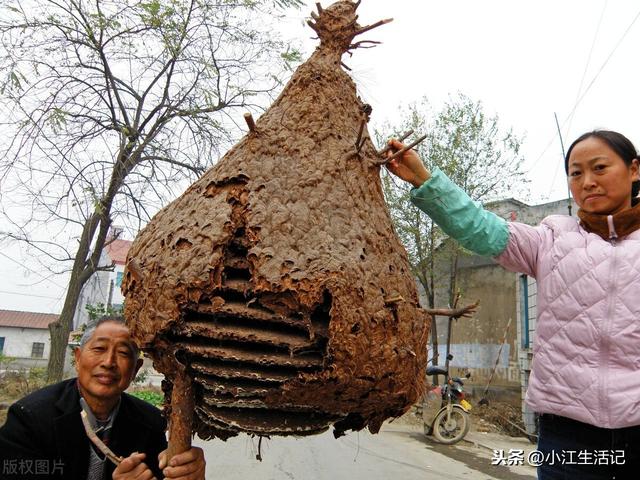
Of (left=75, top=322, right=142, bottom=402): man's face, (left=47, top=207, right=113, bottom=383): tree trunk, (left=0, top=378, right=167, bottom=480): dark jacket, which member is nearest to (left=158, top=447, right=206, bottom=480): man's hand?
(left=75, top=322, right=142, bottom=402): man's face

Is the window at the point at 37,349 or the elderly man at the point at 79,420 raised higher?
the elderly man at the point at 79,420

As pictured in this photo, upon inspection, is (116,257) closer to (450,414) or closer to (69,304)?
(69,304)

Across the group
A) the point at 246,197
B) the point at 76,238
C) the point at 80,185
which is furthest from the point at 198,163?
the point at 246,197

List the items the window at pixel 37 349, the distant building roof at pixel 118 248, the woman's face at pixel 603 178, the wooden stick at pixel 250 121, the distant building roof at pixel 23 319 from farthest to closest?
the distant building roof at pixel 23 319 < the window at pixel 37 349 < the distant building roof at pixel 118 248 < the woman's face at pixel 603 178 < the wooden stick at pixel 250 121

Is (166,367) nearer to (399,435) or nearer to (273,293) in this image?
(273,293)

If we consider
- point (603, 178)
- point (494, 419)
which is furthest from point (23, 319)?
point (603, 178)

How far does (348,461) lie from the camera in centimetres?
778

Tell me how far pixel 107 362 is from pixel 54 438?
0.39 m

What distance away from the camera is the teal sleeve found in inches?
79.0

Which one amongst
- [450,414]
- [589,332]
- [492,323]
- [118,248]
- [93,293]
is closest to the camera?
[589,332]

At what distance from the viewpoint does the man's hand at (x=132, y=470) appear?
71.5 inches

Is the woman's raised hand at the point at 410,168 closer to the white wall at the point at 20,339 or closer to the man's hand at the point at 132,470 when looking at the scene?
the man's hand at the point at 132,470

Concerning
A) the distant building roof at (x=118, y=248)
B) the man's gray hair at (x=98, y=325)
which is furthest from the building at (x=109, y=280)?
the man's gray hair at (x=98, y=325)

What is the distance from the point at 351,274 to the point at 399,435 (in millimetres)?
10439
